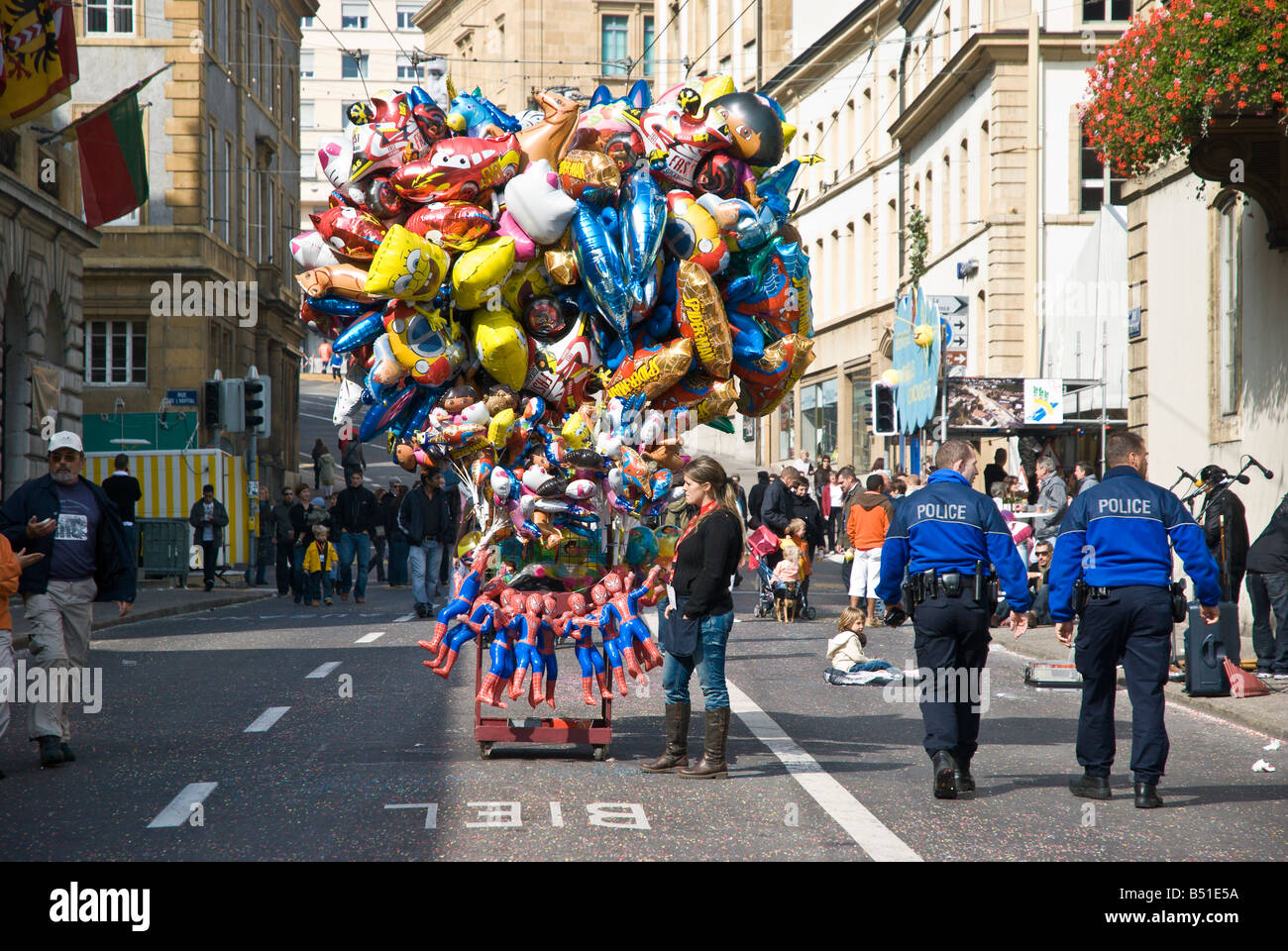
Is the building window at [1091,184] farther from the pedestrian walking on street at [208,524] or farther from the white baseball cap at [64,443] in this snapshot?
the white baseball cap at [64,443]

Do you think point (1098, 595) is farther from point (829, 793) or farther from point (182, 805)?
point (182, 805)

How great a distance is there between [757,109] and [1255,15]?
21.8 feet

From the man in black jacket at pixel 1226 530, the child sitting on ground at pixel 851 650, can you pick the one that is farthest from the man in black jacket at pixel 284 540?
the man in black jacket at pixel 1226 530

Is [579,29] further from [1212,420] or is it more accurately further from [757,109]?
[757,109]

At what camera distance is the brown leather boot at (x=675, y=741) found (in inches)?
376

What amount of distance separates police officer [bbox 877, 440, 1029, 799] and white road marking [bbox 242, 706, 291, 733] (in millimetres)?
4575

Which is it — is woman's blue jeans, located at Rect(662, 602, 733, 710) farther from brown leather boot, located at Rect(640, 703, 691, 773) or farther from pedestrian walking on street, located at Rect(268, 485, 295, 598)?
pedestrian walking on street, located at Rect(268, 485, 295, 598)

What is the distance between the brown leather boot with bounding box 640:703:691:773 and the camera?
9555mm

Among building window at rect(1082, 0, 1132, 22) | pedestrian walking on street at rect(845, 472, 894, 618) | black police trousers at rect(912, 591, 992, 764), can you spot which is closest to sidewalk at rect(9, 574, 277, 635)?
pedestrian walking on street at rect(845, 472, 894, 618)

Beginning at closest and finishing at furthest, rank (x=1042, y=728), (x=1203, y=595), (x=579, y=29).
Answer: (x=1203, y=595) < (x=1042, y=728) < (x=579, y=29)

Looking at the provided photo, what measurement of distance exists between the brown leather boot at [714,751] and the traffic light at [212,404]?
2175 centimetres

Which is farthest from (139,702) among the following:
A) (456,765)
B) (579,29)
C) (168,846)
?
(579,29)

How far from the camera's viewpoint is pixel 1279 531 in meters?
14.9

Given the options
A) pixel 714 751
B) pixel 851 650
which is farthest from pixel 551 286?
pixel 851 650
